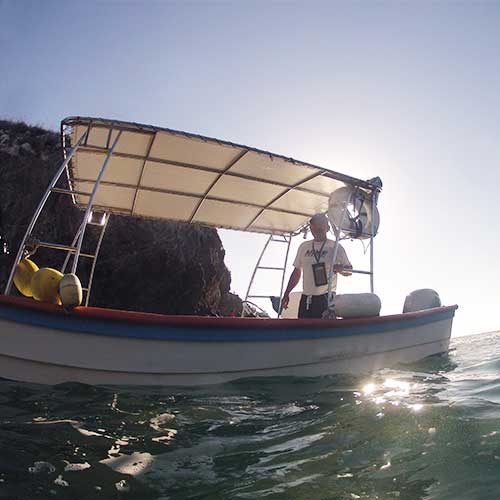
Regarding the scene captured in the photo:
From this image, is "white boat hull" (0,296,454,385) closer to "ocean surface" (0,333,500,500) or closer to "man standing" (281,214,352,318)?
"ocean surface" (0,333,500,500)

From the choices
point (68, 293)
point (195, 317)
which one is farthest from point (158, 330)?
point (68, 293)

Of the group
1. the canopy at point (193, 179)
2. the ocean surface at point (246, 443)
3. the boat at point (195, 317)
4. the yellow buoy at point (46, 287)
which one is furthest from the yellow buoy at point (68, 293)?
the canopy at point (193, 179)

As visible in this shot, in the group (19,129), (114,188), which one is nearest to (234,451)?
(114,188)

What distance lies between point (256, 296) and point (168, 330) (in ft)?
14.1

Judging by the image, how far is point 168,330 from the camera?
4.20 m

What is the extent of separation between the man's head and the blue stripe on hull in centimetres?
168

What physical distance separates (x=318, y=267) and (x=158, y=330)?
2.94m

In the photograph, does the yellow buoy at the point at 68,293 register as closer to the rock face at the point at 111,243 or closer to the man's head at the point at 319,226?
the man's head at the point at 319,226

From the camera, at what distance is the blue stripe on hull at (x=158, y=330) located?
379cm

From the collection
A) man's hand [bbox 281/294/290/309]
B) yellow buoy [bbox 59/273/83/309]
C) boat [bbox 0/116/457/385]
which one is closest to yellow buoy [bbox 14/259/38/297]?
boat [bbox 0/116/457/385]

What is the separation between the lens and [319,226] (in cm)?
657

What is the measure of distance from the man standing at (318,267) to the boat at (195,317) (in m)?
0.22

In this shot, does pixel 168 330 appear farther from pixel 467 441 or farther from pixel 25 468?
pixel 467 441

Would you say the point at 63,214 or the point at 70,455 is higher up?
the point at 63,214
